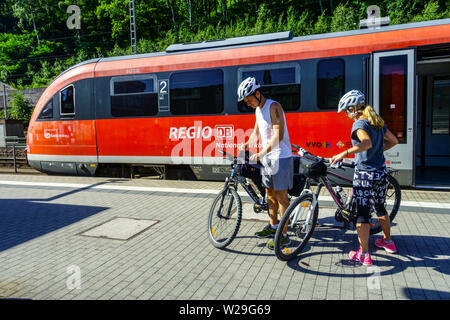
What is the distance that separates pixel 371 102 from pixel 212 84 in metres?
3.58

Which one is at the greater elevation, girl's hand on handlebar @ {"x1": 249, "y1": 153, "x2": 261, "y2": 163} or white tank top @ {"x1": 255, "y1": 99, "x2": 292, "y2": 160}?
white tank top @ {"x1": 255, "y1": 99, "x2": 292, "y2": 160}

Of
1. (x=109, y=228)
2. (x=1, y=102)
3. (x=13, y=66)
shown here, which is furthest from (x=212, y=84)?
(x=13, y=66)

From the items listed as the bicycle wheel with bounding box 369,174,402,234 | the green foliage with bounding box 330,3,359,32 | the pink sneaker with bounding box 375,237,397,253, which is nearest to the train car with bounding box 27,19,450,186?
the bicycle wheel with bounding box 369,174,402,234

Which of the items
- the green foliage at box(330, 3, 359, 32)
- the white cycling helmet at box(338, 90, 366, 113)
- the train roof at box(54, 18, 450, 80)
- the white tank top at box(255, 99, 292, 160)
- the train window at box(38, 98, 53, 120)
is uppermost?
the green foliage at box(330, 3, 359, 32)

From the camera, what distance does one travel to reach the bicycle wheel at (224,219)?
4.18m

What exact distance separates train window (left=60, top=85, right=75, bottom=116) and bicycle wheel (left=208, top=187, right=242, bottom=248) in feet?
22.9

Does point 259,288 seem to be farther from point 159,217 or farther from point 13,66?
point 13,66

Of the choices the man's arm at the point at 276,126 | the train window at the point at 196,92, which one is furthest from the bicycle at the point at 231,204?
the train window at the point at 196,92

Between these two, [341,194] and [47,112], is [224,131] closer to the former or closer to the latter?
[341,194]

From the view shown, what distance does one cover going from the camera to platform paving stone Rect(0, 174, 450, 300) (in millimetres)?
3252

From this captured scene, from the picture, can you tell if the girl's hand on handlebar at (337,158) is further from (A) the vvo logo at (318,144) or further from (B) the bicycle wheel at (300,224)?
(A) the vvo logo at (318,144)

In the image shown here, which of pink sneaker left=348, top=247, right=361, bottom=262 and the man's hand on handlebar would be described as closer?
the man's hand on handlebar

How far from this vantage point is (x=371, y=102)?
7090 millimetres

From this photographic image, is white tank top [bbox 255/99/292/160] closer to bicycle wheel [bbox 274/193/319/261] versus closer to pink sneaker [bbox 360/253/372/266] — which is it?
bicycle wheel [bbox 274/193/319/261]
